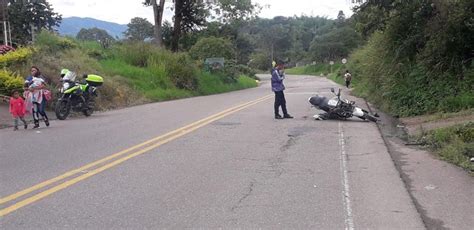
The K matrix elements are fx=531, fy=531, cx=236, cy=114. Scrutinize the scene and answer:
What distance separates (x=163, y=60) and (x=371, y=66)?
12431 millimetres

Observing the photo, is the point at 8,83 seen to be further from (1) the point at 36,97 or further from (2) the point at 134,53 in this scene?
(2) the point at 134,53

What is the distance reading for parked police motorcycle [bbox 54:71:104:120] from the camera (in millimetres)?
15950

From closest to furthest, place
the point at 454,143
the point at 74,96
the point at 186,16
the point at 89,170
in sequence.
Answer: the point at 89,170 → the point at 454,143 → the point at 74,96 → the point at 186,16

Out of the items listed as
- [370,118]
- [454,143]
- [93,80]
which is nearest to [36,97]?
[93,80]

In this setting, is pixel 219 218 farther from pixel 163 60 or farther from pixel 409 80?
pixel 163 60

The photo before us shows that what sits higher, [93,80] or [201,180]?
[93,80]

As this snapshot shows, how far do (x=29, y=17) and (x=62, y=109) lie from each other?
91.9 feet

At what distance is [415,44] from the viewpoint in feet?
62.4

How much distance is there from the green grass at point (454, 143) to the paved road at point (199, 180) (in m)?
1.05

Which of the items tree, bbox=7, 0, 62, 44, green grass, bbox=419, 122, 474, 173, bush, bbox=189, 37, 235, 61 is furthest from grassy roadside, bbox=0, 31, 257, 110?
bush, bbox=189, 37, 235, 61

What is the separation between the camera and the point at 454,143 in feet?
33.4

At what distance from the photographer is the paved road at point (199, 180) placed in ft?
19.1

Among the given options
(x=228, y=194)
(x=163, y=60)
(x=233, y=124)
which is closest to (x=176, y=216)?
(x=228, y=194)

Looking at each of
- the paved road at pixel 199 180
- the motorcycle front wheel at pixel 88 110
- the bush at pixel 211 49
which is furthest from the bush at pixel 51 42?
the bush at pixel 211 49
